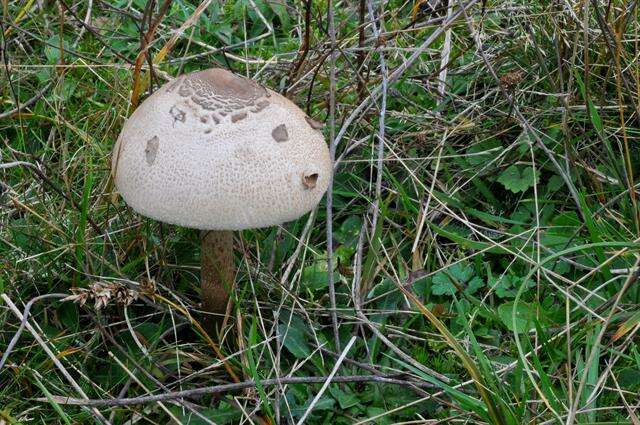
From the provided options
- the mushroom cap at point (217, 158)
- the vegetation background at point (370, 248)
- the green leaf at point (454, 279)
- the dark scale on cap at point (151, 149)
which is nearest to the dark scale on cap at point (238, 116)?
the mushroom cap at point (217, 158)

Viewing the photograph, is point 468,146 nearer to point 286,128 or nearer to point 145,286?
point 286,128

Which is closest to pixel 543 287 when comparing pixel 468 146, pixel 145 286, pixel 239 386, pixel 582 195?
pixel 582 195

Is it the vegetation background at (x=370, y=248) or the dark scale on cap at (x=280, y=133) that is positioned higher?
the dark scale on cap at (x=280, y=133)

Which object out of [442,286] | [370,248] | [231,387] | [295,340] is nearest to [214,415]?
[231,387]

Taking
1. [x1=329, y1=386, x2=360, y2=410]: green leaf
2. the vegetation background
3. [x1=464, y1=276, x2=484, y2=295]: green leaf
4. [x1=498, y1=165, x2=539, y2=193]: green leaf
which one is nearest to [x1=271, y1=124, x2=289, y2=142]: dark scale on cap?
the vegetation background

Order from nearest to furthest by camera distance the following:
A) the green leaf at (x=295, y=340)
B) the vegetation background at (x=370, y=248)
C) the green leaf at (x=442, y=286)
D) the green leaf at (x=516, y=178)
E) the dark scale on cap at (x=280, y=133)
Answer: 1. the dark scale on cap at (x=280, y=133)
2. the vegetation background at (x=370, y=248)
3. the green leaf at (x=295, y=340)
4. the green leaf at (x=442, y=286)
5. the green leaf at (x=516, y=178)

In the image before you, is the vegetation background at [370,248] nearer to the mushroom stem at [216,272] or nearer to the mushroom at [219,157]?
the mushroom stem at [216,272]
